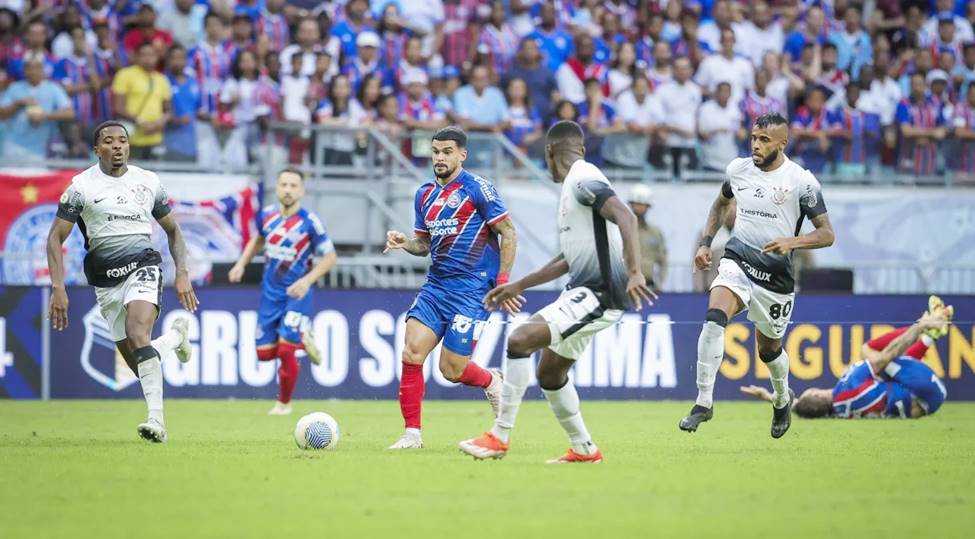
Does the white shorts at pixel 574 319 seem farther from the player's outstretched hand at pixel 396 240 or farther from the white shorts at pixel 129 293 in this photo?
the white shorts at pixel 129 293

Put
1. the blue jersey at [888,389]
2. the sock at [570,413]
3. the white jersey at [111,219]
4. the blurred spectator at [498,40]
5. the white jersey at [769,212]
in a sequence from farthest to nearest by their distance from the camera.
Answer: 1. the blurred spectator at [498,40]
2. the blue jersey at [888,389]
3. the white jersey at [769,212]
4. the white jersey at [111,219]
5. the sock at [570,413]

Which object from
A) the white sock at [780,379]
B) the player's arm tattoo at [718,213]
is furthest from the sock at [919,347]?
the player's arm tattoo at [718,213]

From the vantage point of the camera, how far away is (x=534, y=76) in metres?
22.9

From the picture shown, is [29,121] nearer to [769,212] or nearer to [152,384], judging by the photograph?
[152,384]

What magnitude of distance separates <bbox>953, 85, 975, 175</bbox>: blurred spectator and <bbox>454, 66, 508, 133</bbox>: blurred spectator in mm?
7510

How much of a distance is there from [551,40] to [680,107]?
2.44 metres

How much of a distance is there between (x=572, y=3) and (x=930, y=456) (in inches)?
596

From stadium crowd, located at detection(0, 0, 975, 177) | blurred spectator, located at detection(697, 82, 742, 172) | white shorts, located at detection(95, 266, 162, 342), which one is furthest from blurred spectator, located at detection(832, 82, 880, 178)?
white shorts, located at detection(95, 266, 162, 342)

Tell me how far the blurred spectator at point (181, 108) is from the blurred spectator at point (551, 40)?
5.72m

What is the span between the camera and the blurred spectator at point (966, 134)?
23484 mm

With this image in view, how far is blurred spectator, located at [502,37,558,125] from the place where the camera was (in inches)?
898

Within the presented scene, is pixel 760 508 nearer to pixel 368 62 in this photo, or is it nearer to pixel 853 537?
pixel 853 537

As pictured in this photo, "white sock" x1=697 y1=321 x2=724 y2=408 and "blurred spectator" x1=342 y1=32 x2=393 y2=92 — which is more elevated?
"blurred spectator" x1=342 y1=32 x2=393 y2=92

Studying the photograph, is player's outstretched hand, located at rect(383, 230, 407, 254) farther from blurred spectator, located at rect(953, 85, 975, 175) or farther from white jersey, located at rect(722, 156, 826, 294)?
blurred spectator, located at rect(953, 85, 975, 175)
